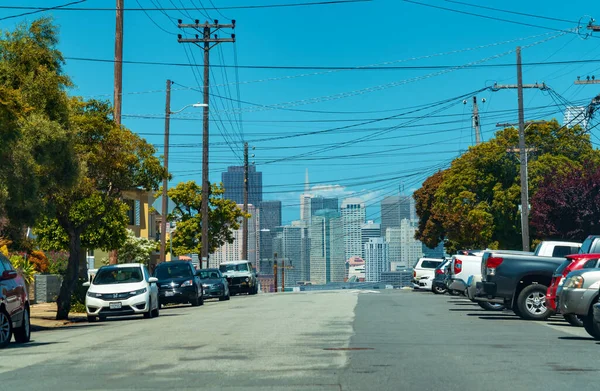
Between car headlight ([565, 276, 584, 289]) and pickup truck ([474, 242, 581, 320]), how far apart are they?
17.7 feet

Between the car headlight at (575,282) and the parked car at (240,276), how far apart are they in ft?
129

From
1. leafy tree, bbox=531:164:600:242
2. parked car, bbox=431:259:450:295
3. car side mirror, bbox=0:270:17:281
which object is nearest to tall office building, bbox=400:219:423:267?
parked car, bbox=431:259:450:295

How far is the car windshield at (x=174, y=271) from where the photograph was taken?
35.7 metres

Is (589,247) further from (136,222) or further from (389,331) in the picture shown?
(136,222)

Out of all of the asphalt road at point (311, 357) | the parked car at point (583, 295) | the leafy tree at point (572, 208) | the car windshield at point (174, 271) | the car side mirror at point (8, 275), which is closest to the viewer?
the asphalt road at point (311, 357)

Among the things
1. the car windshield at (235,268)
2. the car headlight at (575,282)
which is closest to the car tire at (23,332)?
the car headlight at (575,282)

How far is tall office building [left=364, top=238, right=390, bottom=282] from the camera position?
189 metres

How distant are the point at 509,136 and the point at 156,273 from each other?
102ft

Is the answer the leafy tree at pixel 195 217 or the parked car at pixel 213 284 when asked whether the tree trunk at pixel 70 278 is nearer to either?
the parked car at pixel 213 284

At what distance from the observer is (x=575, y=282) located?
16.6m

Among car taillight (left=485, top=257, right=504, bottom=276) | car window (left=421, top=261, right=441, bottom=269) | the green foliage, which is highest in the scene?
the green foliage

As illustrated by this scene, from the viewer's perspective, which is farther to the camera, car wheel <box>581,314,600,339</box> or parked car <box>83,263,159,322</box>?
parked car <box>83,263,159,322</box>

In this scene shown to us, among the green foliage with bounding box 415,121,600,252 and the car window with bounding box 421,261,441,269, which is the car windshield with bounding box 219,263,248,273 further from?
the green foliage with bounding box 415,121,600,252

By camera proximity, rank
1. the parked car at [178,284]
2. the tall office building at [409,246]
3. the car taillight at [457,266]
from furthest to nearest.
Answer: the tall office building at [409,246] < the parked car at [178,284] < the car taillight at [457,266]
